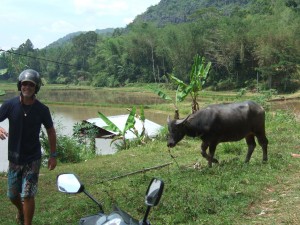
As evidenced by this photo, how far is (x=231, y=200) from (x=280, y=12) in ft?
170

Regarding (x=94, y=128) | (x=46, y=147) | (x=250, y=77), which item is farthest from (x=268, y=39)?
(x=46, y=147)

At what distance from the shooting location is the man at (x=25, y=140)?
430cm

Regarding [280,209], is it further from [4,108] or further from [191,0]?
[191,0]

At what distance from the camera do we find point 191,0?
158250 millimetres

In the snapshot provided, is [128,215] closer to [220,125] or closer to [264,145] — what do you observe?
[220,125]

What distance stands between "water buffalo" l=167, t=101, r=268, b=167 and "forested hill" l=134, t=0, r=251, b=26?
129137 millimetres

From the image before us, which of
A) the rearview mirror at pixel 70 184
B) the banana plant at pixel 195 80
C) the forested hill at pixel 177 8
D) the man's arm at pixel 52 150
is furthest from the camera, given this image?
the forested hill at pixel 177 8

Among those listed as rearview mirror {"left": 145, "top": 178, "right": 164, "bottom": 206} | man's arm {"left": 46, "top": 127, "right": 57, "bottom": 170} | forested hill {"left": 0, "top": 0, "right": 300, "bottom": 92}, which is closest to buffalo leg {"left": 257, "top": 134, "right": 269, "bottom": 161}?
man's arm {"left": 46, "top": 127, "right": 57, "bottom": 170}

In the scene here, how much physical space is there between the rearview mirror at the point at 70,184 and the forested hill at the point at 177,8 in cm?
13454

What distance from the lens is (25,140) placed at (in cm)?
438

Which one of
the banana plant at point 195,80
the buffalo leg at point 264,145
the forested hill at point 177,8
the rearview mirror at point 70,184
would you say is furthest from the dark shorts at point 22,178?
the forested hill at point 177,8

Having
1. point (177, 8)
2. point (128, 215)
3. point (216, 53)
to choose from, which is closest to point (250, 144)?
point (128, 215)

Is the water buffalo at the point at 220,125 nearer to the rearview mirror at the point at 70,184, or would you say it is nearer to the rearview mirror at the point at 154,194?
the rearview mirror at the point at 70,184

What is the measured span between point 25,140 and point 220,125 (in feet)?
13.8
